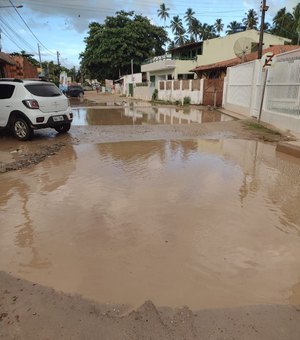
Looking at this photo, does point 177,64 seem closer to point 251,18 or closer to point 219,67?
point 219,67

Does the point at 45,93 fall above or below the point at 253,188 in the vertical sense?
above

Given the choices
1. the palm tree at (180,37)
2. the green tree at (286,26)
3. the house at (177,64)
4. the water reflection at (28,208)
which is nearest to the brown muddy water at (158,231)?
the water reflection at (28,208)

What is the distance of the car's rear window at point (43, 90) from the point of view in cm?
967

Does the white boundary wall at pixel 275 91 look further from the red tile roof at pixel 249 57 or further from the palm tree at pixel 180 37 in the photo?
the palm tree at pixel 180 37

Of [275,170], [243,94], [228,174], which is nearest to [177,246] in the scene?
[228,174]

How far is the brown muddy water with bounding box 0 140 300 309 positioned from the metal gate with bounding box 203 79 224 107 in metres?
16.9

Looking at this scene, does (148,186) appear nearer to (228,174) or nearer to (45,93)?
(228,174)

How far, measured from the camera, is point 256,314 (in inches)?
107

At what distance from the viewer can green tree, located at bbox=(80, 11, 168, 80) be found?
4809cm

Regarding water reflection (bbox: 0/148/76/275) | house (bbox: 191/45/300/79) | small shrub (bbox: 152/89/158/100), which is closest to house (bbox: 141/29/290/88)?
small shrub (bbox: 152/89/158/100)

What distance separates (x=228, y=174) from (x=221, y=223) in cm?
239

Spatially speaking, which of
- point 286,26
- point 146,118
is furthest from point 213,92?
point 286,26

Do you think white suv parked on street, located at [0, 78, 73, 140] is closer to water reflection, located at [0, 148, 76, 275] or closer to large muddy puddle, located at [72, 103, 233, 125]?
water reflection, located at [0, 148, 76, 275]

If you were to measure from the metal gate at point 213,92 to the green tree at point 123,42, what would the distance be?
2683cm
